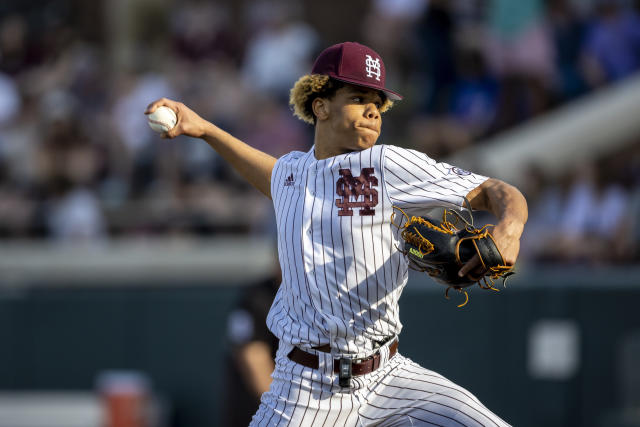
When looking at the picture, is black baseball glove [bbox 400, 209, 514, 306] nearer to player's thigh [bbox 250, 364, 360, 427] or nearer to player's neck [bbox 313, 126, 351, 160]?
player's neck [bbox 313, 126, 351, 160]

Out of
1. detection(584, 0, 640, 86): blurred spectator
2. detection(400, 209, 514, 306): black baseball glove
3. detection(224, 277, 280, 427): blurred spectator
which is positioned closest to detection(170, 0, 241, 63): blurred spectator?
detection(584, 0, 640, 86): blurred spectator

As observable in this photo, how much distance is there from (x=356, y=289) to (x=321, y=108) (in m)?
0.76

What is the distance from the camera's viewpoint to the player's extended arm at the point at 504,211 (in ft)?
10.5

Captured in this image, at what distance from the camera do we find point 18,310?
30.9 feet

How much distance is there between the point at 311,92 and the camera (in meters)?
3.90

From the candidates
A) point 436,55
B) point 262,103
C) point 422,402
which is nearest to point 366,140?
point 422,402

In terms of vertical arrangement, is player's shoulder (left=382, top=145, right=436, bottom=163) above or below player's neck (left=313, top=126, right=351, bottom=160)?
below

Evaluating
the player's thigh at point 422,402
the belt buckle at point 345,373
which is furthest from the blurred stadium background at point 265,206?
the belt buckle at point 345,373

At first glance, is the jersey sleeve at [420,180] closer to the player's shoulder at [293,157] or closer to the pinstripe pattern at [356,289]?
the pinstripe pattern at [356,289]

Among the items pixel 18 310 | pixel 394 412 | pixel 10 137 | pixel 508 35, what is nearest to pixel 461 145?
pixel 508 35

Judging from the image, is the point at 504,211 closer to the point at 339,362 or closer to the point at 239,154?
the point at 339,362

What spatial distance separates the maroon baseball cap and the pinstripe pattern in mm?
272

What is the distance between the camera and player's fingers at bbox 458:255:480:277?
3195 mm

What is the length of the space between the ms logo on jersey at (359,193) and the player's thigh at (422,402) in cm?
66
